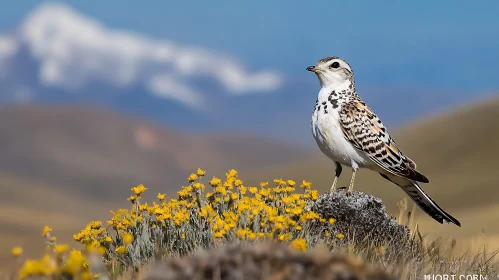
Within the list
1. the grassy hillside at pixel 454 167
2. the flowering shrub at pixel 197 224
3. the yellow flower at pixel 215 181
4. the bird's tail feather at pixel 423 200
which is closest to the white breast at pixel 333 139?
the flowering shrub at pixel 197 224

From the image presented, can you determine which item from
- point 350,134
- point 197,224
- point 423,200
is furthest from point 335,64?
point 197,224

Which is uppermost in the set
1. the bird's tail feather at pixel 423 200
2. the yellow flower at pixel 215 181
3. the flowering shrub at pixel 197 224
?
the bird's tail feather at pixel 423 200

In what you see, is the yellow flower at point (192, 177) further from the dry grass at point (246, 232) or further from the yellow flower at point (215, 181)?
the yellow flower at point (215, 181)

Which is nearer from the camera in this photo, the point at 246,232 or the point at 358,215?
the point at 246,232

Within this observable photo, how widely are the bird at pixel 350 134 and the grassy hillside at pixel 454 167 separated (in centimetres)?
1737

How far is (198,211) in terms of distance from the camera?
770 cm

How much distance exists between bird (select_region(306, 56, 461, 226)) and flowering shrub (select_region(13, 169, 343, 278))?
0.72 metres

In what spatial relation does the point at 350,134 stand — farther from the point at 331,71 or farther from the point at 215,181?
the point at 215,181

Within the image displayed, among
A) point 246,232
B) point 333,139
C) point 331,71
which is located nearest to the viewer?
point 246,232

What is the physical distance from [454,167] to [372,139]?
3551cm

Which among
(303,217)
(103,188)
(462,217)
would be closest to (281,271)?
(303,217)

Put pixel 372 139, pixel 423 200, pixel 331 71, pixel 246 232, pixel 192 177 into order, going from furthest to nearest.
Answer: pixel 423 200 < pixel 331 71 < pixel 372 139 < pixel 192 177 < pixel 246 232

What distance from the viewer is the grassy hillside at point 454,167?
35094 millimetres

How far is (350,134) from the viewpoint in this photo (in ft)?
29.4
